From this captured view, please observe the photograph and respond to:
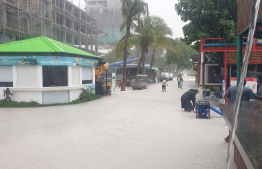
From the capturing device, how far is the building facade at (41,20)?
2503cm

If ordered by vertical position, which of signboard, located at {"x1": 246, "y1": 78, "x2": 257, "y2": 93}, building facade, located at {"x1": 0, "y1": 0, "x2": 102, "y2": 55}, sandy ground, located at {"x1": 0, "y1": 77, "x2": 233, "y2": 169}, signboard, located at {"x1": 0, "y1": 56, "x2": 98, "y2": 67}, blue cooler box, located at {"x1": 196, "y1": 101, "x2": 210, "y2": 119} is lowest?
sandy ground, located at {"x1": 0, "y1": 77, "x2": 233, "y2": 169}

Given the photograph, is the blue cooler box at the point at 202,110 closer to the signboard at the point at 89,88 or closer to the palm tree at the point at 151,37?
the signboard at the point at 89,88

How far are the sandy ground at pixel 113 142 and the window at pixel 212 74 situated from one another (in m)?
5.52

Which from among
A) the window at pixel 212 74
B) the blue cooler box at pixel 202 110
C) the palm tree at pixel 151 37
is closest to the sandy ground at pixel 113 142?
the blue cooler box at pixel 202 110

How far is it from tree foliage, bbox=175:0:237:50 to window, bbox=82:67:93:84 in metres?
6.95

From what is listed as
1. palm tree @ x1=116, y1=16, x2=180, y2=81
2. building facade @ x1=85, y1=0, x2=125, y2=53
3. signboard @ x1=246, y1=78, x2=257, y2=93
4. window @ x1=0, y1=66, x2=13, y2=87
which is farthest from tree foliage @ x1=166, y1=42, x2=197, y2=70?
window @ x1=0, y1=66, x2=13, y2=87

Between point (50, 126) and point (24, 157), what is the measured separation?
318 centimetres

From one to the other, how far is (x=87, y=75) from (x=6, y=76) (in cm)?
510

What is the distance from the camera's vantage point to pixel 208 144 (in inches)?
242

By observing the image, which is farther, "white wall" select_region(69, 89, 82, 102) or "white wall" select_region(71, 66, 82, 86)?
"white wall" select_region(71, 66, 82, 86)

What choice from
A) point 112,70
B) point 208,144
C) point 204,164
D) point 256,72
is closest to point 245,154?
point 204,164

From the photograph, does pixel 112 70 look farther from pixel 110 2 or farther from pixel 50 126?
pixel 110 2

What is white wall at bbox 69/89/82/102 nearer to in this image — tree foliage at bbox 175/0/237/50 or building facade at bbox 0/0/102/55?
tree foliage at bbox 175/0/237/50

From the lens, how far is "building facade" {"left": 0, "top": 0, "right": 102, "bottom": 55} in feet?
82.1
